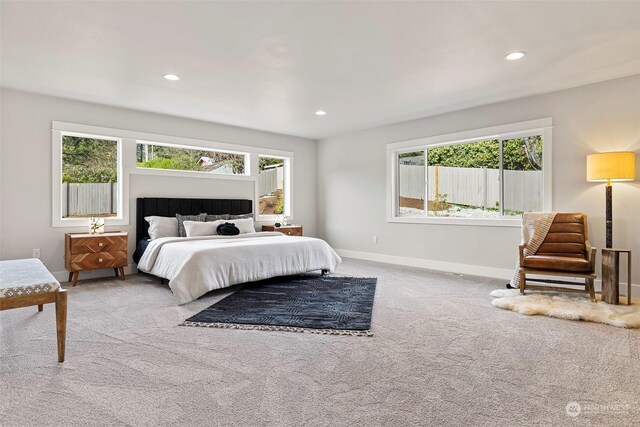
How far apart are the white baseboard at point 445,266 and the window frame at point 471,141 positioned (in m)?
0.64

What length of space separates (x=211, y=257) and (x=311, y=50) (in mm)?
2414

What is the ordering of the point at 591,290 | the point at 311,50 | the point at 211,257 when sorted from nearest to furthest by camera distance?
1. the point at 311,50
2. the point at 591,290
3. the point at 211,257

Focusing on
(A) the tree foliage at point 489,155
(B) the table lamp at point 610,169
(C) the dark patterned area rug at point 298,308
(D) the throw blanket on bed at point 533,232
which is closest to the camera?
(C) the dark patterned area rug at point 298,308

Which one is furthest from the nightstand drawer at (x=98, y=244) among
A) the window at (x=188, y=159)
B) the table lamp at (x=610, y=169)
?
the table lamp at (x=610, y=169)

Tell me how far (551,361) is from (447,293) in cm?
191

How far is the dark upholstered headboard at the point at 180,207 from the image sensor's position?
5590 millimetres

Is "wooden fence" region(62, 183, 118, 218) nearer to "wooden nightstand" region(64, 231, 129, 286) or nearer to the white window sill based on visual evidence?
"wooden nightstand" region(64, 231, 129, 286)

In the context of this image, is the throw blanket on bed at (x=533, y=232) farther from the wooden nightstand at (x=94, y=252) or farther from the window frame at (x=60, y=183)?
the window frame at (x=60, y=183)

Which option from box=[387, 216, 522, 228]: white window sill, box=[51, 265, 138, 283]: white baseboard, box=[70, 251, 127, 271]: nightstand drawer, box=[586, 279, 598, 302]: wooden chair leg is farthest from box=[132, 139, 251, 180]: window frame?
box=[586, 279, 598, 302]: wooden chair leg

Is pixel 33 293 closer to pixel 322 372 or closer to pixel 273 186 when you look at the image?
pixel 322 372

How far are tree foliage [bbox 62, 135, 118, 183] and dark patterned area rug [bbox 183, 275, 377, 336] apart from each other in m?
2.85

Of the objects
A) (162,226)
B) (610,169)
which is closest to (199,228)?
(162,226)

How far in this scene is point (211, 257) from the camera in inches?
162
